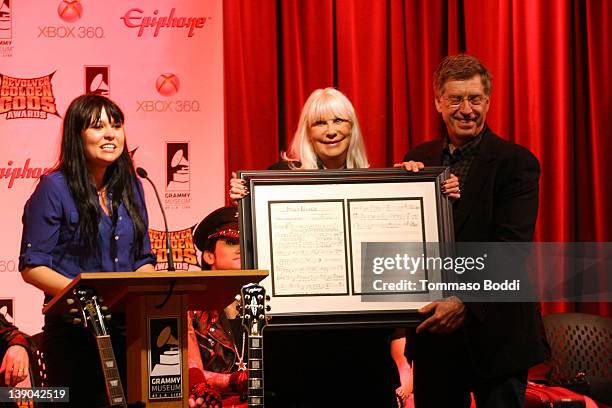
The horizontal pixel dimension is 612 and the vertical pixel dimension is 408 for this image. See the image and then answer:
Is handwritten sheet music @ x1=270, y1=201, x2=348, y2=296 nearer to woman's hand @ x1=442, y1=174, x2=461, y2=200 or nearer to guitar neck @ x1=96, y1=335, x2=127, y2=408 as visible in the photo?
woman's hand @ x1=442, y1=174, x2=461, y2=200

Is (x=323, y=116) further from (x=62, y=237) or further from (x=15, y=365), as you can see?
(x=15, y=365)

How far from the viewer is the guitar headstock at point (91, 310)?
284 cm

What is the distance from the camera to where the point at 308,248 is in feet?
12.3

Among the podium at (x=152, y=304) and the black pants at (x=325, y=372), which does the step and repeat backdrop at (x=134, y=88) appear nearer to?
the black pants at (x=325, y=372)

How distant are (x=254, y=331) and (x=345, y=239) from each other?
875 millimetres

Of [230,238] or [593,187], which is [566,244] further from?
[230,238]

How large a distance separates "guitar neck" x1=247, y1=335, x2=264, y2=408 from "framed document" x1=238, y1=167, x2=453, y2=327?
0.61 meters

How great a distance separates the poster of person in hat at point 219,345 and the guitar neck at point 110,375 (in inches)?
54.2

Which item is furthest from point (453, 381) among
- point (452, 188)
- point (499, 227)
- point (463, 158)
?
point (463, 158)

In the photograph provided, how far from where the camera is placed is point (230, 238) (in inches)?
189

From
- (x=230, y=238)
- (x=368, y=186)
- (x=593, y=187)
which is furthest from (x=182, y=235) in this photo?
(x=593, y=187)

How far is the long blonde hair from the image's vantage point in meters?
3.87

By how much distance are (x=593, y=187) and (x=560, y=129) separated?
38 centimetres

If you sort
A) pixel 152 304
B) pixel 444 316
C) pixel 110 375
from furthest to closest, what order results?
1. pixel 444 316
2. pixel 152 304
3. pixel 110 375
